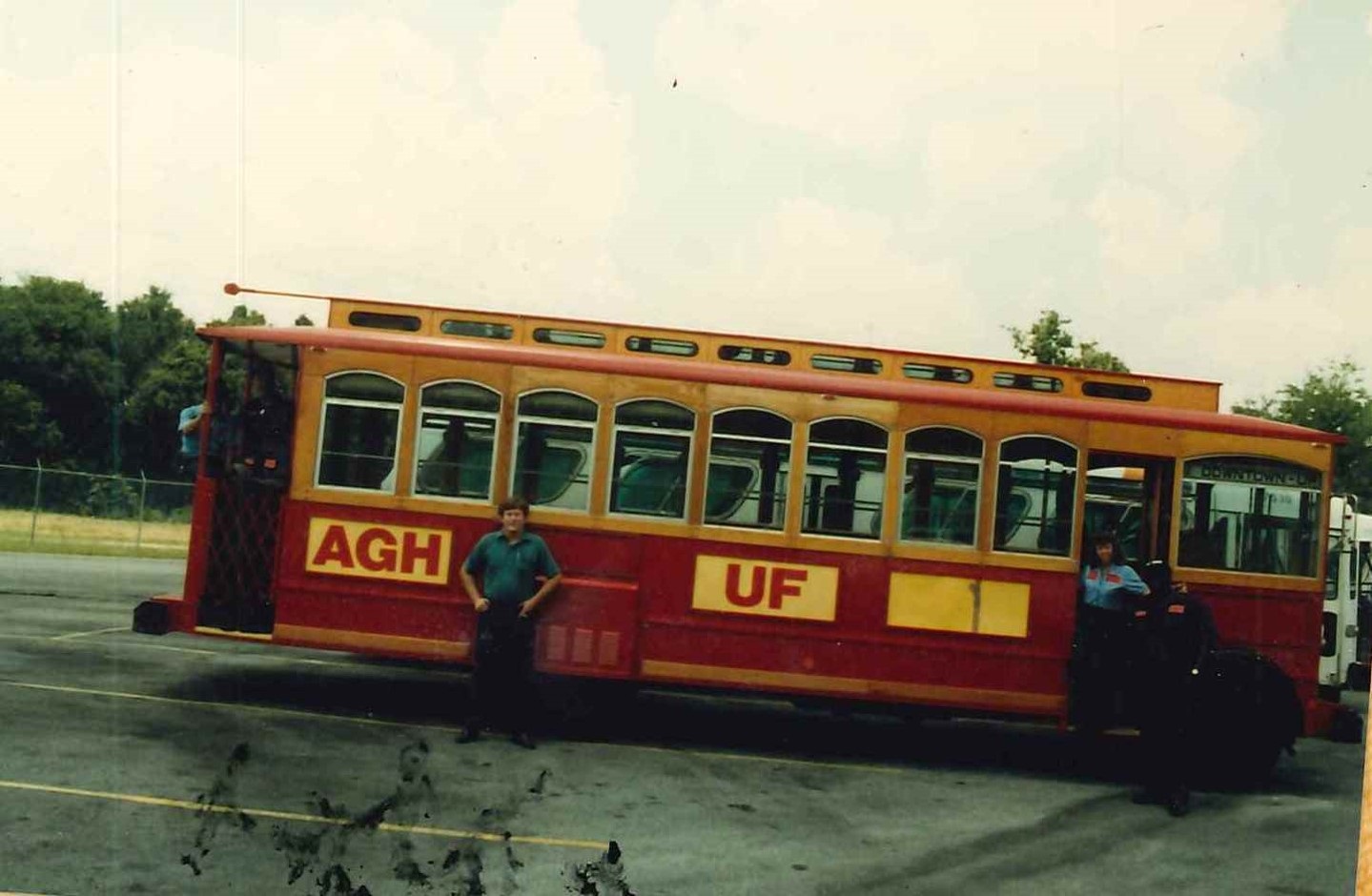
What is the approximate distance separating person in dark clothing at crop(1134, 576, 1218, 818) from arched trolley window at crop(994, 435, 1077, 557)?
0.86 meters

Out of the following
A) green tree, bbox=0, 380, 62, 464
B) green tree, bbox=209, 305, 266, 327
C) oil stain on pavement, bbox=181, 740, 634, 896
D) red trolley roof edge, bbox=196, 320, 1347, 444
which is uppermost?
green tree, bbox=209, 305, 266, 327

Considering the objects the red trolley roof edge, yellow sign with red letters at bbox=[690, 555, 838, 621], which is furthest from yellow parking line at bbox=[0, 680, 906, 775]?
the red trolley roof edge

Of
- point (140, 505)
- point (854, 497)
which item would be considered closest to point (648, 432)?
point (854, 497)

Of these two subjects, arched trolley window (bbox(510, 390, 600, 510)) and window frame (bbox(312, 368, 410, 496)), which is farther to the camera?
window frame (bbox(312, 368, 410, 496))

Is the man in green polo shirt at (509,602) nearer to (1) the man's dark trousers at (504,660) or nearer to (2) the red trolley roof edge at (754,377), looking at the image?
(1) the man's dark trousers at (504,660)

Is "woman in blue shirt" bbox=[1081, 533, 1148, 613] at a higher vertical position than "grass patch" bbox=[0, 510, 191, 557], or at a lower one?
higher

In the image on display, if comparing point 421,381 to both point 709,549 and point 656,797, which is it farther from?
point 656,797

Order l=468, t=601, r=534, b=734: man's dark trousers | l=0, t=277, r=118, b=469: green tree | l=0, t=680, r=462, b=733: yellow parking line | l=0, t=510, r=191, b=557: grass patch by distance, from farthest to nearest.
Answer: l=0, t=510, r=191, b=557: grass patch < l=0, t=680, r=462, b=733: yellow parking line < l=468, t=601, r=534, b=734: man's dark trousers < l=0, t=277, r=118, b=469: green tree

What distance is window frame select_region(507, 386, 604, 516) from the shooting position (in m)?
9.38

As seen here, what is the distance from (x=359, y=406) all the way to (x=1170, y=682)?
566 centimetres

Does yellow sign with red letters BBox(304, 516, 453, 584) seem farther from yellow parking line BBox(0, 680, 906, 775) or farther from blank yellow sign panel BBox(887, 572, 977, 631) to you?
blank yellow sign panel BBox(887, 572, 977, 631)

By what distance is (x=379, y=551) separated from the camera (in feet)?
31.0

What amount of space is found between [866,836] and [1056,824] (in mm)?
1345

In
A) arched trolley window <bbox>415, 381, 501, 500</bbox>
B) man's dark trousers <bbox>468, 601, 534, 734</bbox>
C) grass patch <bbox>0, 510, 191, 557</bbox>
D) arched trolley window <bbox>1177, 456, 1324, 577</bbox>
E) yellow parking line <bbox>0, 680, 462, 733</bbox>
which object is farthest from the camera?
grass patch <bbox>0, 510, 191, 557</bbox>
